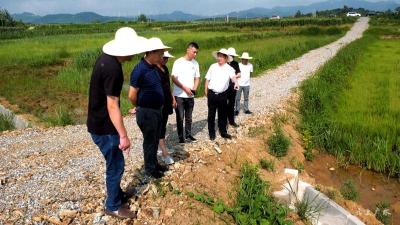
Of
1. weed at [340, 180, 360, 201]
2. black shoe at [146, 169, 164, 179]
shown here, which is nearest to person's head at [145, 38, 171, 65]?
black shoe at [146, 169, 164, 179]

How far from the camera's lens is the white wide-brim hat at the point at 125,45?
140 inches

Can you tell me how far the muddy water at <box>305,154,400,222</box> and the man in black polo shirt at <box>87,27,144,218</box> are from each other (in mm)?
4327

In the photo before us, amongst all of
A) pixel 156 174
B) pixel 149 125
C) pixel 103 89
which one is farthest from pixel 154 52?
pixel 156 174

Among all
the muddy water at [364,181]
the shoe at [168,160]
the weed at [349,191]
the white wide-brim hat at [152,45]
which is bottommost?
the muddy water at [364,181]

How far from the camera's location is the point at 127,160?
578 centimetres

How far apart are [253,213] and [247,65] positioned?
4.42m

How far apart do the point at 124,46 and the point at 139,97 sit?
3.21 ft

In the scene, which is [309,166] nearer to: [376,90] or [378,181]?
[378,181]

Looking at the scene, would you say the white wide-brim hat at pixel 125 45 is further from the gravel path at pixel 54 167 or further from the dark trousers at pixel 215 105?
the dark trousers at pixel 215 105

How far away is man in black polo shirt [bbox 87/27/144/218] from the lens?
11.5ft

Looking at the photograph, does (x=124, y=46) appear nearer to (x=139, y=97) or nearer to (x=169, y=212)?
(x=139, y=97)

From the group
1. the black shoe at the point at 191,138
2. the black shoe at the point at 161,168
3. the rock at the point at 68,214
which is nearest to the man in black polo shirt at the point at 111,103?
the rock at the point at 68,214

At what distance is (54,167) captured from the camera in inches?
221

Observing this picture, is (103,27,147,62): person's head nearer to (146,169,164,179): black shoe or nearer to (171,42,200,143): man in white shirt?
(146,169,164,179): black shoe
